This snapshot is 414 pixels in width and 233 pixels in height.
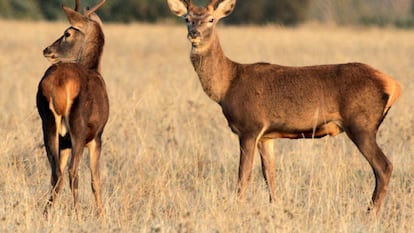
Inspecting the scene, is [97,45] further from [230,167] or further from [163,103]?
[163,103]

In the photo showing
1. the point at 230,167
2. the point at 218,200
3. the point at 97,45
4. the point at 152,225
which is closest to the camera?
the point at 152,225

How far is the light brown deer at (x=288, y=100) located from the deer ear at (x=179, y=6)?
0.42 meters

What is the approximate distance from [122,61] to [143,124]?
401 inches

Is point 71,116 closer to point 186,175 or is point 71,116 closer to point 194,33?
point 194,33

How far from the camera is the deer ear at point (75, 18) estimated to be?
8.54 meters

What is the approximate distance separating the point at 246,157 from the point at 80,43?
6.06 ft

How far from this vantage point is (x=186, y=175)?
29.3ft

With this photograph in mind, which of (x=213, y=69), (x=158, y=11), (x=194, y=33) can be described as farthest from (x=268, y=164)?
(x=158, y=11)

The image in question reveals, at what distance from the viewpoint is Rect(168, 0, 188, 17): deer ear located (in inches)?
358

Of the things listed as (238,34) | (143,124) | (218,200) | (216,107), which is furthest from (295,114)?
(238,34)

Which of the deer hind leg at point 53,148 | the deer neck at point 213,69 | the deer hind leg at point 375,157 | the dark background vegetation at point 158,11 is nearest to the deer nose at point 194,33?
the deer neck at point 213,69

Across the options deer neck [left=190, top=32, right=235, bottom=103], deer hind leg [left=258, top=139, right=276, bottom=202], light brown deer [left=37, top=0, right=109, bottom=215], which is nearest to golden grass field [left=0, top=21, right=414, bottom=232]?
deer hind leg [left=258, top=139, right=276, bottom=202]

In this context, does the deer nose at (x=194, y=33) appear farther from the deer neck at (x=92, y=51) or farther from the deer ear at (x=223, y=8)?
the deer neck at (x=92, y=51)

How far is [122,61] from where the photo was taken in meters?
21.5
